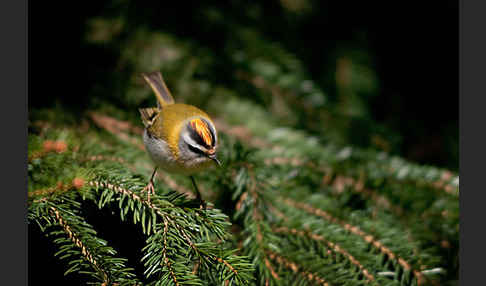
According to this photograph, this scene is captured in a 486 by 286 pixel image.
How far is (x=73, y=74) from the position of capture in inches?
84.5

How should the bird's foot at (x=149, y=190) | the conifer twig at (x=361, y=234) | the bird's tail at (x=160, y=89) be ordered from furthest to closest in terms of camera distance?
the bird's tail at (x=160, y=89) → the conifer twig at (x=361, y=234) → the bird's foot at (x=149, y=190)

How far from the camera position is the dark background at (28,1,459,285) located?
212 centimetres

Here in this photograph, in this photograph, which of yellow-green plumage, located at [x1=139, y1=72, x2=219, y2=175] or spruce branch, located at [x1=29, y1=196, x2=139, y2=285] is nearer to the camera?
spruce branch, located at [x1=29, y1=196, x2=139, y2=285]

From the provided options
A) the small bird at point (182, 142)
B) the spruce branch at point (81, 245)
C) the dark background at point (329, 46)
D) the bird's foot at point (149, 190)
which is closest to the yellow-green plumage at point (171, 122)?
the small bird at point (182, 142)

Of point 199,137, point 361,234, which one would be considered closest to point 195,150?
point 199,137

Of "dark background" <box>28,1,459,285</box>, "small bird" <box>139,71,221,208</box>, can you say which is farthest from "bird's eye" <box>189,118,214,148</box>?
"dark background" <box>28,1,459,285</box>

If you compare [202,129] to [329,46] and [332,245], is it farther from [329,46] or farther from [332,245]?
[329,46]

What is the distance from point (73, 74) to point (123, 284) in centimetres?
146

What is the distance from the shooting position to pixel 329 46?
3025 millimetres

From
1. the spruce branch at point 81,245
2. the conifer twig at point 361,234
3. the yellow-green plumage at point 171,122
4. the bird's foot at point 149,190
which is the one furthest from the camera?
the yellow-green plumage at point 171,122

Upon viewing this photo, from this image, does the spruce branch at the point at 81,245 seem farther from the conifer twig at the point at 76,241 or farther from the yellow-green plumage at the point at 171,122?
the yellow-green plumage at the point at 171,122

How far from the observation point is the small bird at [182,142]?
4.93ft

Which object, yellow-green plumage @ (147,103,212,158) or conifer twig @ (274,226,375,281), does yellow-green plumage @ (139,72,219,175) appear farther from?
conifer twig @ (274,226,375,281)

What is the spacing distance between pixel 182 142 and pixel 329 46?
6.32 ft
